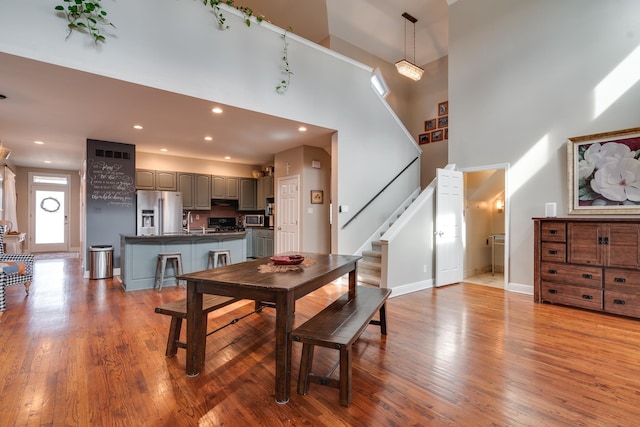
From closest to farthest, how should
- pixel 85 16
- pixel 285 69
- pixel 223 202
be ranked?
pixel 85 16 → pixel 285 69 → pixel 223 202

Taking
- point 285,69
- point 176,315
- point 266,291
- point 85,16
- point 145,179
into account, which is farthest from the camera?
point 145,179

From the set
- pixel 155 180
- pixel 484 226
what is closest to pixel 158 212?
pixel 155 180

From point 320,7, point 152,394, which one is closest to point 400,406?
point 152,394

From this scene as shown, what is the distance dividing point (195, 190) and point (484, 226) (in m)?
6.77

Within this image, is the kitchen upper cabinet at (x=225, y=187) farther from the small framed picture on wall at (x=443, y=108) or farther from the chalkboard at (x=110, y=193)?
the small framed picture on wall at (x=443, y=108)

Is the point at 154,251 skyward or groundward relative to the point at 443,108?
groundward

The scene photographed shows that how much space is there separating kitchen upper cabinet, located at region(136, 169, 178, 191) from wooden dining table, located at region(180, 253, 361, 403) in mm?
5620

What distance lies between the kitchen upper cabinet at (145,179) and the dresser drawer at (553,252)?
7624 millimetres

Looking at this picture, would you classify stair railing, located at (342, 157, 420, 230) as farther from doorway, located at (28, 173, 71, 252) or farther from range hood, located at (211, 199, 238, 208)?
doorway, located at (28, 173, 71, 252)

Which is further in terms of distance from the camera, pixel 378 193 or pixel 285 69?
pixel 378 193

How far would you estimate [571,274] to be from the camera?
4062 millimetres

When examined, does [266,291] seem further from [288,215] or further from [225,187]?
[225,187]

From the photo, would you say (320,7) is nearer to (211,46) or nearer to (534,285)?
(211,46)

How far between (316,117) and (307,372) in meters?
3.98
